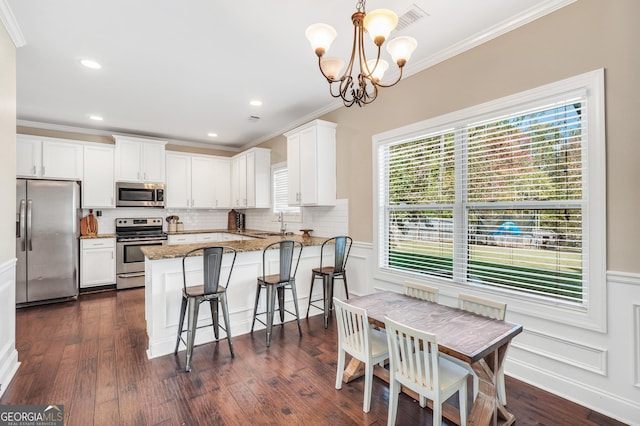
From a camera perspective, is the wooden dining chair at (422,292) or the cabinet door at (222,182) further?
the cabinet door at (222,182)

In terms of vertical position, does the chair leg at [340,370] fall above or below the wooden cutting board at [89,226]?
below

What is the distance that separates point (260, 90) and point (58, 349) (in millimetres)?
3484

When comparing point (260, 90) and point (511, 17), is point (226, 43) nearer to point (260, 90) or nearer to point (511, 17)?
point (260, 90)

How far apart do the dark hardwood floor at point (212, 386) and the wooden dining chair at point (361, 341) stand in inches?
10.1

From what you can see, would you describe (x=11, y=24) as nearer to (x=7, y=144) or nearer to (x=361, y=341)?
(x=7, y=144)

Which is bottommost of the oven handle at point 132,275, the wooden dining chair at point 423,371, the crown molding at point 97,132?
the oven handle at point 132,275

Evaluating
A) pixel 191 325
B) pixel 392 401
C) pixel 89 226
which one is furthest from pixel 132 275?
pixel 392 401

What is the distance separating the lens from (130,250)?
5.29m

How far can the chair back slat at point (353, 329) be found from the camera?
198 cm

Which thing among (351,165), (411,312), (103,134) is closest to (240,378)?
(411,312)

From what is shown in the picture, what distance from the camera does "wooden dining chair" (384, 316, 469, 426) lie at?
1.60 metres

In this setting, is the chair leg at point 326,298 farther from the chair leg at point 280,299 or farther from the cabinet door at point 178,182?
the cabinet door at point 178,182

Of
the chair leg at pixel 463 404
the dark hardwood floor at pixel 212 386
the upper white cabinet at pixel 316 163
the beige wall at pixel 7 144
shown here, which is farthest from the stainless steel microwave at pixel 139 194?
the chair leg at pixel 463 404

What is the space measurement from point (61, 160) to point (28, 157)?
0.39 metres
